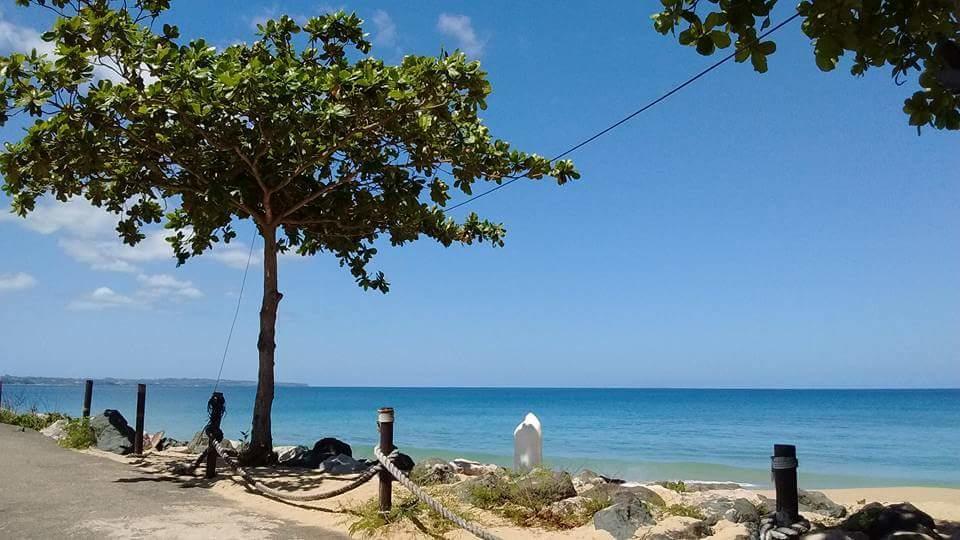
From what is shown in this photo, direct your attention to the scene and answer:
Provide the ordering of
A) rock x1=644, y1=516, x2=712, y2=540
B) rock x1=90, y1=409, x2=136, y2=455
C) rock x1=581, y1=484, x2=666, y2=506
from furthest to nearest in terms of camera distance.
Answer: rock x1=90, y1=409, x2=136, y2=455 < rock x1=581, y1=484, x2=666, y2=506 < rock x1=644, y1=516, x2=712, y2=540

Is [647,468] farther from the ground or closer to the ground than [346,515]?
closer to the ground

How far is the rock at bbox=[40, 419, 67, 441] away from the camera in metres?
14.6

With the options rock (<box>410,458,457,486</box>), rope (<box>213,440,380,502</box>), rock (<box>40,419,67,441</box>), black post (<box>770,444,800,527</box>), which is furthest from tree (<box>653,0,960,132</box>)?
rock (<box>40,419,67,441</box>)

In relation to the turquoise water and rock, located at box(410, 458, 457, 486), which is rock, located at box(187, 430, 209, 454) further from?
the turquoise water

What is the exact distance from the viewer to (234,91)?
8930mm

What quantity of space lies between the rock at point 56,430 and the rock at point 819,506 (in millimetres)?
13733

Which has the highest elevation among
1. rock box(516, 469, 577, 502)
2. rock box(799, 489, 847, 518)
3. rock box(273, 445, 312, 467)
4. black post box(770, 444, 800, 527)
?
black post box(770, 444, 800, 527)

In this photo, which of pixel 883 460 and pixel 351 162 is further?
pixel 883 460

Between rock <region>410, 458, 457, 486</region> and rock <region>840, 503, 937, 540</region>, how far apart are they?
501cm

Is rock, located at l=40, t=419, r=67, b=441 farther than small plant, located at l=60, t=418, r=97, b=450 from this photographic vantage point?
Yes

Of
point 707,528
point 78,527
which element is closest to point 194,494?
point 78,527

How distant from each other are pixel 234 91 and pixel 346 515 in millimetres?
5384

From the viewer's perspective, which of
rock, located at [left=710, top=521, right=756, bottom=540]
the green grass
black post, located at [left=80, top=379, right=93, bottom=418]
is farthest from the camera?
the green grass

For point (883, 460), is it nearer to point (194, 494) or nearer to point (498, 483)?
point (498, 483)
